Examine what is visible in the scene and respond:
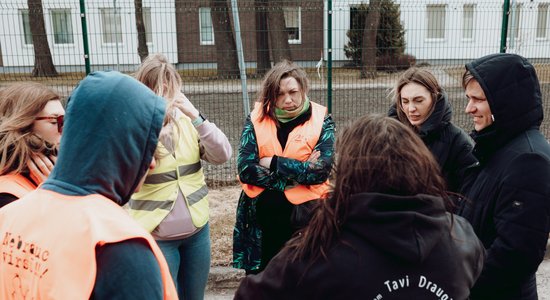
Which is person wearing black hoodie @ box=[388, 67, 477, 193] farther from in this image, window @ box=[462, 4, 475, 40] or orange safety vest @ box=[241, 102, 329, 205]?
window @ box=[462, 4, 475, 40]

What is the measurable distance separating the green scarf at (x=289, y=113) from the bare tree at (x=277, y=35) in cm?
333

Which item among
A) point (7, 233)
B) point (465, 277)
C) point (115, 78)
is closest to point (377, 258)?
point (465, 277)

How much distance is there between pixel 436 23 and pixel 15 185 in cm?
719

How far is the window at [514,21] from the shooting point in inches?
272

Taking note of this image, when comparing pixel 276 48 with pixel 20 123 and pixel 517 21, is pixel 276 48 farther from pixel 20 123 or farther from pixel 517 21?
pixel 20 123

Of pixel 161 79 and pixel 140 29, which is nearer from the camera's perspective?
pixel 161 79

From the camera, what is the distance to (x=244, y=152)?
3.56 metres

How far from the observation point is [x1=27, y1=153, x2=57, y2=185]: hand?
Answer: 2305mm

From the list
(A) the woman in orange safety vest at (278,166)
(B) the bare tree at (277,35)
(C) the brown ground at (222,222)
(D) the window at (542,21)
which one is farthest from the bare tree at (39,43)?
(D) the window at (542,21)

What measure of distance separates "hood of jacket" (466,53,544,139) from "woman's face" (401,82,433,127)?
908mm

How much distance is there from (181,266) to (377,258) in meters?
1.88

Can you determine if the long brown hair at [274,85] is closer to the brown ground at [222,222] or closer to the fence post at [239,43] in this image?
the brown ground at [222,222]

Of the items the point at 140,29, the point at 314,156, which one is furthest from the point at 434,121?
the point at 140,29

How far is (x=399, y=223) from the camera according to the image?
60.7 inches
